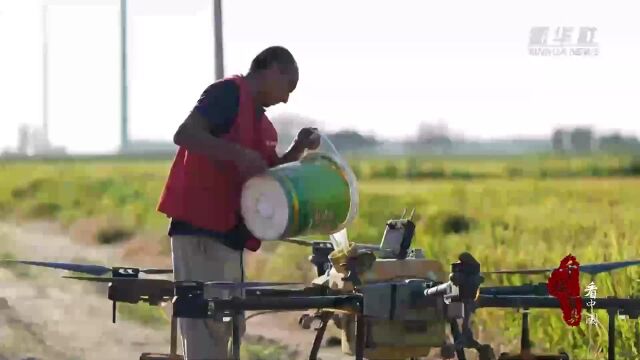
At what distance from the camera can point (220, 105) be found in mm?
5281

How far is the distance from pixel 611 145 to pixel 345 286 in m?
30.3

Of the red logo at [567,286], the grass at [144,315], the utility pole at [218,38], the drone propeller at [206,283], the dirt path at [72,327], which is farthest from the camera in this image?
the grass at [144,315]

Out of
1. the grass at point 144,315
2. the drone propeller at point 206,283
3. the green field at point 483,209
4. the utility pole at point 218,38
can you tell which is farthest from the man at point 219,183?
the grass at point 144,315

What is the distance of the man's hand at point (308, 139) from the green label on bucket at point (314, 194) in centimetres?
10

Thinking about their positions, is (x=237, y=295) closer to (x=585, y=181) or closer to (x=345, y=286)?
(x=345, y=286)

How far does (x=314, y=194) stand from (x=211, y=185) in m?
0.38

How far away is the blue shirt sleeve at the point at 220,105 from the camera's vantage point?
17.2ft

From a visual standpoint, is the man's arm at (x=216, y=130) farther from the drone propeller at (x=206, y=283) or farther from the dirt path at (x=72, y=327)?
the dirt path at (x=72, y=327)

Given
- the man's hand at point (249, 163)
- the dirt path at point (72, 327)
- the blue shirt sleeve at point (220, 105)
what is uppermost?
the blue shirt sleeve at point (220, 105)

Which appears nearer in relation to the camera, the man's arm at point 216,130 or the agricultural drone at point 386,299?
the agricultural drone at point 386,299

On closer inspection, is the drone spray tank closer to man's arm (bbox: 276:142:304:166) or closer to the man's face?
man's arm (bbox: 276:142:304:166)

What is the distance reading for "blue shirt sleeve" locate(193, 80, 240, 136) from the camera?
5250 mm

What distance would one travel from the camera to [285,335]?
12.4m

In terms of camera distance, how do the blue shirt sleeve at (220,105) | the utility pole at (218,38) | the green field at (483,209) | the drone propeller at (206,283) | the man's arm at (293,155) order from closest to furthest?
the drone propeller at (206,283) < the blue shirt sleeve at (220,105) < the man's arm at (293,155) < the green field at (483,209) < the utility pole at (218,38)
